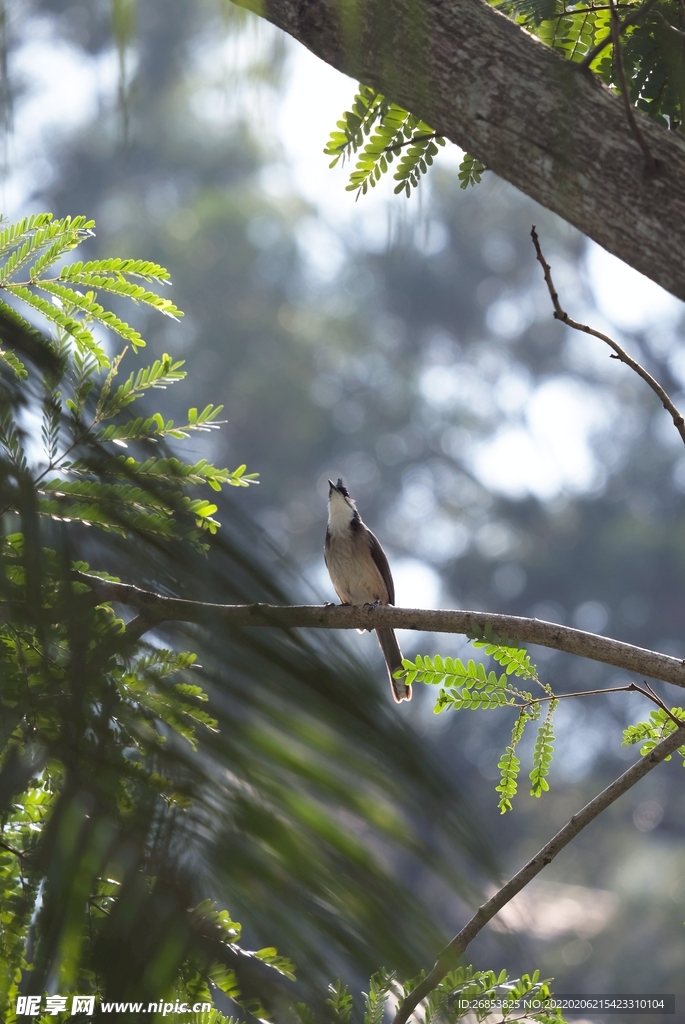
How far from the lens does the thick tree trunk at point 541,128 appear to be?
1.33 m

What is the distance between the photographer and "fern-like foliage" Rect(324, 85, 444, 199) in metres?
2.36

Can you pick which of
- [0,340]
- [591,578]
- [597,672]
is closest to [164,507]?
[0,340]

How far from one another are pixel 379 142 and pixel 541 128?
1.24 meters

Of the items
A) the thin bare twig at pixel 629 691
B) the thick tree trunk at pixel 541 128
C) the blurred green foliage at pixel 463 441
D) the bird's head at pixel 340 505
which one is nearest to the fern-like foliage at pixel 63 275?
the thick tree trunk at pixel 541 128

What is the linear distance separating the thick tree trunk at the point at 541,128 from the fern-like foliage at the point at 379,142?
2.99 ft

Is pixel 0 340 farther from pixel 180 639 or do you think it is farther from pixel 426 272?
pixel 426 272

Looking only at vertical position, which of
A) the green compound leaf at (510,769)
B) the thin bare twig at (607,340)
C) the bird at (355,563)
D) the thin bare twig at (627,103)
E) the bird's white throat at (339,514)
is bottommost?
the green compound leaf at (510,769)

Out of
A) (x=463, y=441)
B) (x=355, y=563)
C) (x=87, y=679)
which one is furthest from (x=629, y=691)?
(x=463, y=441)

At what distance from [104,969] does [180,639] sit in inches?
5.1

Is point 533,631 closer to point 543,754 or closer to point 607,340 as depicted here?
point 543,754

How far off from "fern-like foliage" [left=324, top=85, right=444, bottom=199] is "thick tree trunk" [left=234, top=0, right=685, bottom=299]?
0.91 m

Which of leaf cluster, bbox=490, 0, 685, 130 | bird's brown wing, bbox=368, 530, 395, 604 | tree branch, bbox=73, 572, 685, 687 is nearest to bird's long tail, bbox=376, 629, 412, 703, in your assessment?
bird's brown wing, bbox=368, 530, 395, 604

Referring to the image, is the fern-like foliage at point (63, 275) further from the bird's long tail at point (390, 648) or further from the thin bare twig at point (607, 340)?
the bird's long tail at point (390, 648)

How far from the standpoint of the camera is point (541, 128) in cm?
133
